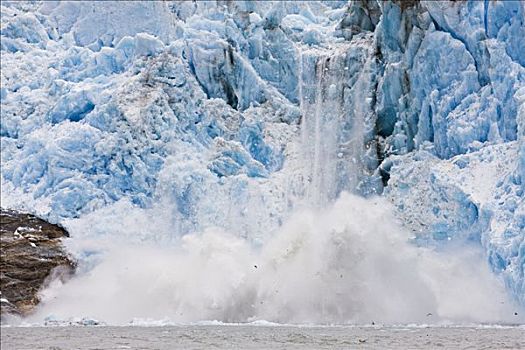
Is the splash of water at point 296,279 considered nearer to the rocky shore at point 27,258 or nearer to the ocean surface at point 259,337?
the rocky shore at point 27,258

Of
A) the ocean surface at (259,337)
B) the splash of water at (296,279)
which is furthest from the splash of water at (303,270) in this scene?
the ocean surface at (259,337)

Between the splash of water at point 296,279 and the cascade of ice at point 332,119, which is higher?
the cascade of ice at point 332,119

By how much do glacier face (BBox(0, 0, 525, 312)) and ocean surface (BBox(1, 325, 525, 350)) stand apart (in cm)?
494

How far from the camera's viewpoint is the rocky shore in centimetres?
3303

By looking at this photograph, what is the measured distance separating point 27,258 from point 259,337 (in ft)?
47.3

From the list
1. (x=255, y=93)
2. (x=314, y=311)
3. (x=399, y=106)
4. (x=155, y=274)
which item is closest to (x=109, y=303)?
(x=155, y=274)

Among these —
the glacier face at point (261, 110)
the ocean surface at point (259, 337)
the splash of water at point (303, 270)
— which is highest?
the glacier face at point (261, 110)

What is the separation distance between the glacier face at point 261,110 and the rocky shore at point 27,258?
2.72 feet

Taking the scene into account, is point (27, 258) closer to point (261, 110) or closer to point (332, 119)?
point (261, 110)

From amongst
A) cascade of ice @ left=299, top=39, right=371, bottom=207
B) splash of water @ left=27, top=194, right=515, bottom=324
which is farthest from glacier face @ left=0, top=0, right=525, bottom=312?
splash of water @ left=27, top=194, right=515, bottom=324

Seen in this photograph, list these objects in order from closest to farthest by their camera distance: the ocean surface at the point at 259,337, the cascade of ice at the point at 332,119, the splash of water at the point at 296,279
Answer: the ocean surface at the point at 259,337 < the splash of water at the point at 296,279 < the cascade of ice at the point at 332,119

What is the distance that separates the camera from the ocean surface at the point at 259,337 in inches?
826

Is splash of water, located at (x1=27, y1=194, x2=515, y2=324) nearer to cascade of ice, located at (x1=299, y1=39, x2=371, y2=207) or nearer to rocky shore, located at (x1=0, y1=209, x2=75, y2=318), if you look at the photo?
rocky shore, located at (x1=0, y1=209, x2=75, y2=318)

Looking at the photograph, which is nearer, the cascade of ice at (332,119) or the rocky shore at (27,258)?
the rocky shore at (27,258)
